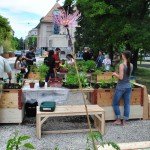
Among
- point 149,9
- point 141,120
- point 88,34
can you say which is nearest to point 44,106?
point 141,120

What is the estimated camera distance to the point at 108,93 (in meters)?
6.70

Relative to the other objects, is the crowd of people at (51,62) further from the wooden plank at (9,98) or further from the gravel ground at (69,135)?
the wooden plank at (9,98)

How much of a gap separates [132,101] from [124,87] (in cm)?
70

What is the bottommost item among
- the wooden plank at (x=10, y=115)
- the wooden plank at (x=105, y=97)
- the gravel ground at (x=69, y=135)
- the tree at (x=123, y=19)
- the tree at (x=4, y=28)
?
the gravel ground at (x=69, y=135)

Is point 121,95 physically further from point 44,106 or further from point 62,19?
point 62,19

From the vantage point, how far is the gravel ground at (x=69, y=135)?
17.5 ft

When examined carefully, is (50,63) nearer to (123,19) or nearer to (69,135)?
(123,19)

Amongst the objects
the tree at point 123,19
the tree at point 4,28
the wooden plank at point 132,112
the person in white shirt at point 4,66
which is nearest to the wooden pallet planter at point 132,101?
the wooden plank at point 132,112

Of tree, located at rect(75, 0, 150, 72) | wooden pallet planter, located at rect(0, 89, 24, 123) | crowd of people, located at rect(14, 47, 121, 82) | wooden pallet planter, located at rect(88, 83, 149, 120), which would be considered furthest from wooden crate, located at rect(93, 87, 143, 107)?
tree, located at rect(75, 0, 150, 72)

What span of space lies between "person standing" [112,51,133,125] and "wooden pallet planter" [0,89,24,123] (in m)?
2.08

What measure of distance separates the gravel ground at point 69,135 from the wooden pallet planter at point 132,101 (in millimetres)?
184

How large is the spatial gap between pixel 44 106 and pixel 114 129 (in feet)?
5.35

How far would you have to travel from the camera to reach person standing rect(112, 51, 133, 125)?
20.1 feet

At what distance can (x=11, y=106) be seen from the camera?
6391 millimetres
